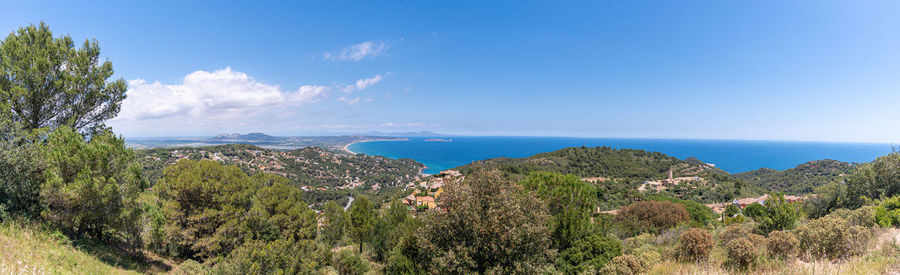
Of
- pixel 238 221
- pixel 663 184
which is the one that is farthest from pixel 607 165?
pixel 238 221

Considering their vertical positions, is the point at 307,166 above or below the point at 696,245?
below

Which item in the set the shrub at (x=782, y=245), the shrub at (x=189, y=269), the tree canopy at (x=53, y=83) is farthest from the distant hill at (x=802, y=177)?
the tree canopy at (x=53, y=83)

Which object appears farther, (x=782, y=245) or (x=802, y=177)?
(x=802, y=177)

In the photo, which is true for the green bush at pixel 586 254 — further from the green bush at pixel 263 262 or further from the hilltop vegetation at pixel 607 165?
the hilltop vegetation at pixel 607 165

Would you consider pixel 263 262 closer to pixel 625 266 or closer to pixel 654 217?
pixel 625 266

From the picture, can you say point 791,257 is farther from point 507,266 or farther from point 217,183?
point 217,183

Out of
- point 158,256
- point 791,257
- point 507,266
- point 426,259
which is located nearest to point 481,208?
point 507,266

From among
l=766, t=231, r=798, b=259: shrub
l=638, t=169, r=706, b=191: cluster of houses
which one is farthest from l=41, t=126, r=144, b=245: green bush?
l=638, t=169, r=706, b=191: cluster of houses
